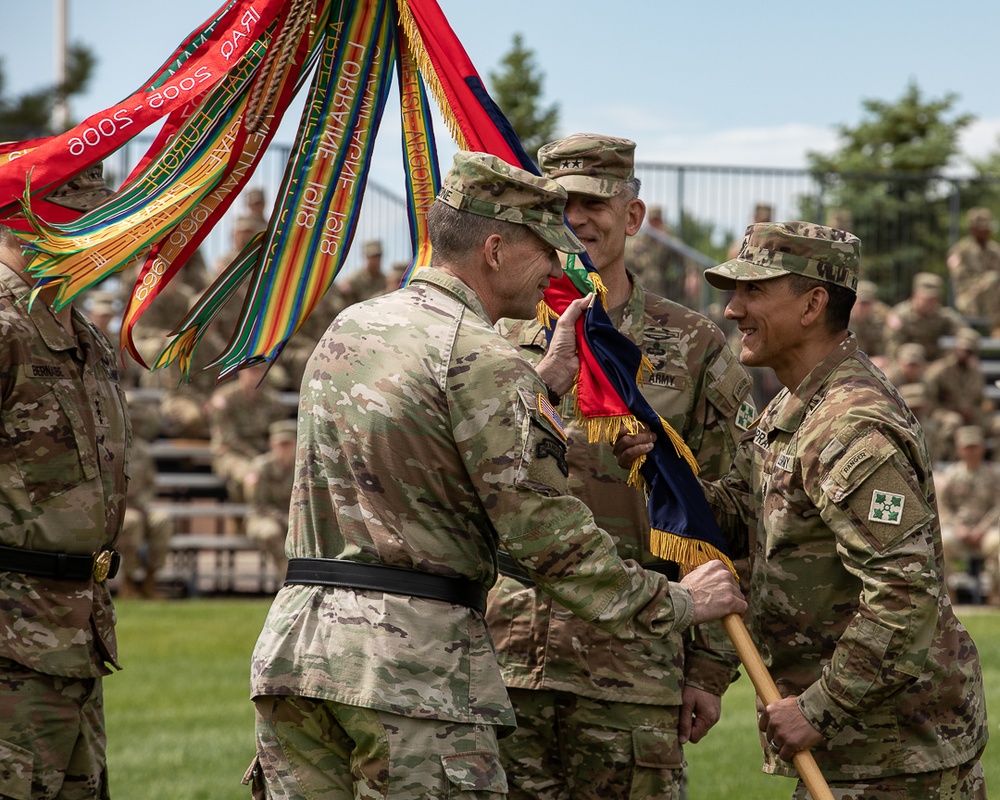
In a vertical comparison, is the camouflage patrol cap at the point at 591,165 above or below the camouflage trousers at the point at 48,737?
above

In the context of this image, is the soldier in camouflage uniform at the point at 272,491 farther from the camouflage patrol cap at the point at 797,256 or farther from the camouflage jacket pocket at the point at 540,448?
the camouflage jacket pocket at the point at 540,448

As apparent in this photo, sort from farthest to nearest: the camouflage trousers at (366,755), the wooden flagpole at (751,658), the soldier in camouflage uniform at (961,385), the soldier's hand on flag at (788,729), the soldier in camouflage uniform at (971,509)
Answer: the soldier in camouflage uniform at (961,385) < the soldier in camouflage uniform at (971,509) < the wooden flagpole at (751,658) < the soldier's hand on flag at (788,729) < the camouflage trousers at (366,755)

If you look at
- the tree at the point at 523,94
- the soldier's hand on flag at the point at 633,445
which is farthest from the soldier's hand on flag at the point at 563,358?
the tree at the point at 523,94

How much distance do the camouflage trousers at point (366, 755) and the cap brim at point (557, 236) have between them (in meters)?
Result: 1.31

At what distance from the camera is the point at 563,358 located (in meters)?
4.43

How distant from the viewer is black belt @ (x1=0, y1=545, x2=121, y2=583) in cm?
460

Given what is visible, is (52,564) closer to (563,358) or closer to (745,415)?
(563,358)

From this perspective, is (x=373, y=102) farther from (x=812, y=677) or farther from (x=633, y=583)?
(x=812, y=677)

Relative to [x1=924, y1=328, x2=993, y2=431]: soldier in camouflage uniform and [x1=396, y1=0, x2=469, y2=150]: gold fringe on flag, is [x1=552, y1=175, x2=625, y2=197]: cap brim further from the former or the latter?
[x1=924, y1=328, x2=993, y2=431]: soldier in camouflage uniform

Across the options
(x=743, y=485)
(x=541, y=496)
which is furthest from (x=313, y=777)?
(x=743, y=485)

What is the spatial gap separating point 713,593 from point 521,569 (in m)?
0.85

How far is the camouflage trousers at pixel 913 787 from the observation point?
4.08 m

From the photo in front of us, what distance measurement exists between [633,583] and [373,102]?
2.11 m

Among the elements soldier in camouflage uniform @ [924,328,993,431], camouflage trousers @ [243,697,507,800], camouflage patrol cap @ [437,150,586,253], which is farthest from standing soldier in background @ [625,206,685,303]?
camouflage trousers @ [243,697,507,800]
